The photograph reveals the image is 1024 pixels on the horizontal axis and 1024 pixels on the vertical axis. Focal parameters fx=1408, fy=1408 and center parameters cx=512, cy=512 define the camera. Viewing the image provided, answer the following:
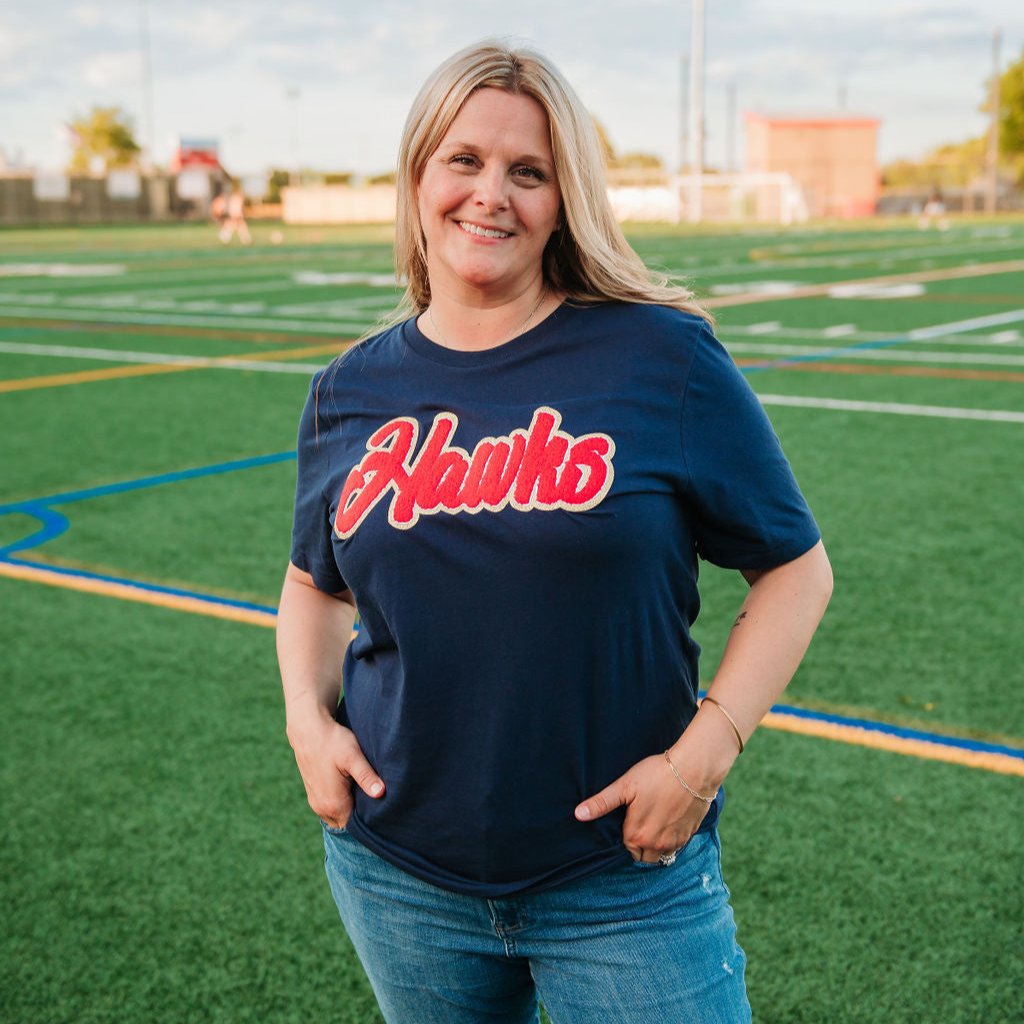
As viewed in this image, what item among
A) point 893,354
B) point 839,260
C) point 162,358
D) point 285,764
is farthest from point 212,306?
point 285,764

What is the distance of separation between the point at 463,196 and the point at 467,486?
1.41ft

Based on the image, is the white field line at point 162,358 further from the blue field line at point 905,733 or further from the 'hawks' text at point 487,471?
the 'hawks' text at point 487,471

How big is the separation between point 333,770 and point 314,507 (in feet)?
1.34

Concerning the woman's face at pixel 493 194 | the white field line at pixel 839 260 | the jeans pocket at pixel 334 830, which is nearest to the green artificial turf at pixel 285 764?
the jeans pocket at pixel 334 830

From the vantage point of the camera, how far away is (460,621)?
192cm

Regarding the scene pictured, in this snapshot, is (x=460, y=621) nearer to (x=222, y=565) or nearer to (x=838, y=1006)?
(x=838, y=1006)

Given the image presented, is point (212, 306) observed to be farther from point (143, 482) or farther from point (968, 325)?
point (143, 482)

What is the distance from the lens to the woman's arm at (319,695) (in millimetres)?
2111

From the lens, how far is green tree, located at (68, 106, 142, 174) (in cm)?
8581

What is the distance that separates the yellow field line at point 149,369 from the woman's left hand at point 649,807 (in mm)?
10677

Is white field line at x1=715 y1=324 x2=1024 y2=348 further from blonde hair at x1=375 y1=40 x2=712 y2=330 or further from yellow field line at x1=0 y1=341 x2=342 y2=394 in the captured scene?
blonde hair at x1=375 y1=40 x2=712 y2=330

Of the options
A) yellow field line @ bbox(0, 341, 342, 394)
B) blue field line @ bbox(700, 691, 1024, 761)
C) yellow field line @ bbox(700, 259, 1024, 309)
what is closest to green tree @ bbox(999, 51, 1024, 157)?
yellow field line @ bbox(700, 259, 1024, 309)

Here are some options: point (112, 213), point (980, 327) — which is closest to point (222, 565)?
point (980, 327)

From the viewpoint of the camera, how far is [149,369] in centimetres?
1294
